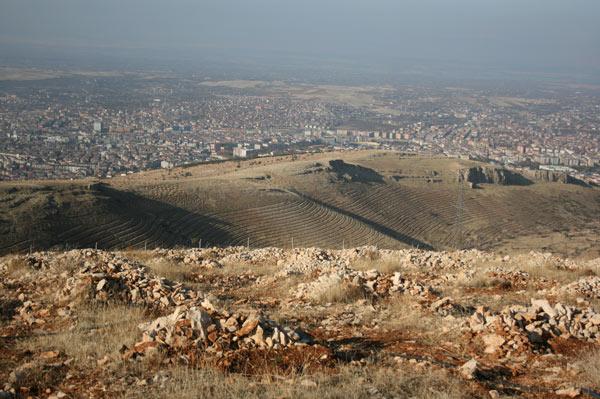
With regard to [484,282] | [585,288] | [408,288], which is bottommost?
[484,282]

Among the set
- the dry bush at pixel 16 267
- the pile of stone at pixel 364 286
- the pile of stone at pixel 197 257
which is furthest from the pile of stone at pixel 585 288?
the dry bush at pixel 16 267

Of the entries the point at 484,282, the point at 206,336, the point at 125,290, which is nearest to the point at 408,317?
the point at 206,336

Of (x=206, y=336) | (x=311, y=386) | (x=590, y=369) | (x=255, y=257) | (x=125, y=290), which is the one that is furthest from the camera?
(x=255, y=257)

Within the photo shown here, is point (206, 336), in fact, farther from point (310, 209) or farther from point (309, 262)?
point (310, 209)

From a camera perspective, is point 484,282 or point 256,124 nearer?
point 484,282

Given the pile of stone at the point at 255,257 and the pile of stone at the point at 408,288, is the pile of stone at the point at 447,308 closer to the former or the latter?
the pile of stone at the point at 408,288

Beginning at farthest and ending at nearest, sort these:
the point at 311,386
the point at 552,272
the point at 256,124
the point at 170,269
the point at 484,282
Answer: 1. the point at 256,124
2. the point at 552,272
3. the point at 170,269
4. the point at 484,282
5. the point at 311,386

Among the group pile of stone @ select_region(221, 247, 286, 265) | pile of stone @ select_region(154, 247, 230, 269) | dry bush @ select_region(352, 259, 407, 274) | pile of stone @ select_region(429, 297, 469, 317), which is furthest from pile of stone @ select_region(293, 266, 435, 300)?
pile of stone @ select_region(221, 247, 286, 265)
